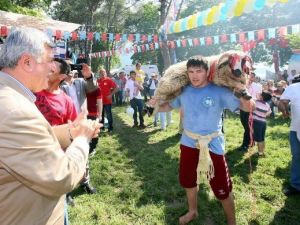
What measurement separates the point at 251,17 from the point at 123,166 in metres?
33.5

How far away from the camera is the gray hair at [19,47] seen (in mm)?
1729

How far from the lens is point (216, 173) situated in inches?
149

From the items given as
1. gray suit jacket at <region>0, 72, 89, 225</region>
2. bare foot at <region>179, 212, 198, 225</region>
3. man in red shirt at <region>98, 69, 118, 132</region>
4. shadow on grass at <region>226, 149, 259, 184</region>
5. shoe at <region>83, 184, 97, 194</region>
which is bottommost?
shadow on grass at <region>226, 149, 259, 184</region>

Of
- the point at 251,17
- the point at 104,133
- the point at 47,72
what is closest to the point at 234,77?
the point at 47,72

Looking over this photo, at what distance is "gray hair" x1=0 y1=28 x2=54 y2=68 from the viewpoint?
68.1 inches

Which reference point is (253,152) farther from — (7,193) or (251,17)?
(251,17)

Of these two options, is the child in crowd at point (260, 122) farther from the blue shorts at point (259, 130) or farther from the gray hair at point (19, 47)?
the gray hair at point (19, 47)

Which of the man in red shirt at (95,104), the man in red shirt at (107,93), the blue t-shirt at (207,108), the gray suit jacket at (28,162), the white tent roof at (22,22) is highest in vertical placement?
the white tent roof at (22,22)

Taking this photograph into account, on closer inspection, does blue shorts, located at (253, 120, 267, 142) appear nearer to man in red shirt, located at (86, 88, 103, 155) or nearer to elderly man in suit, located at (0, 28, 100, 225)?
man in red shirt, located at (86, 88, 103, 155)

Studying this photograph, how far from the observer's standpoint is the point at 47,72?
1.87 meters

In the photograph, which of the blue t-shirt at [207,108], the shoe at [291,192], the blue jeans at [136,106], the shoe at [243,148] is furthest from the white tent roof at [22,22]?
the shoe at [291,192]

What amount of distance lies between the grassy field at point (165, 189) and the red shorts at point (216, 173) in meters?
0.66

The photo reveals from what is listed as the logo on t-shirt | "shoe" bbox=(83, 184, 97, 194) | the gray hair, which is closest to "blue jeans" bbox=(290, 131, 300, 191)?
the logo on t-shirt

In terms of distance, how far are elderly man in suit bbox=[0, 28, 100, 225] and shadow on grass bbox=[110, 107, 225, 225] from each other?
2.83 m
